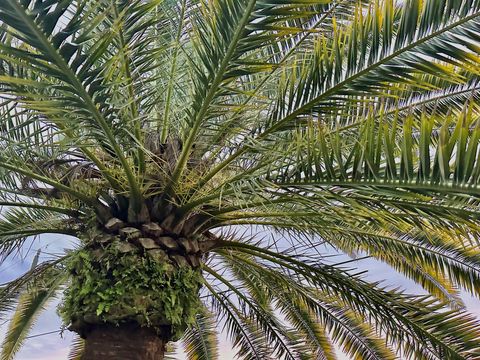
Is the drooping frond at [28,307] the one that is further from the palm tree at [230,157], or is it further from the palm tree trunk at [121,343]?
the palm tree trunk at [121,343]

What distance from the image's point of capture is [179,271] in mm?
4355

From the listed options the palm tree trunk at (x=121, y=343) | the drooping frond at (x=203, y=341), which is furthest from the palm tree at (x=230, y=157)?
the drooping frond at (x=203, y=341)

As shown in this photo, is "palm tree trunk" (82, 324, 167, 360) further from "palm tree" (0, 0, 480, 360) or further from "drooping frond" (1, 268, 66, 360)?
"drooping frond" (1, 268, 66, 360)

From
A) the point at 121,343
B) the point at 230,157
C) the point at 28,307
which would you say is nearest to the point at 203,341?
the point at 28,307

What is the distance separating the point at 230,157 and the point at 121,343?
1.48 metres

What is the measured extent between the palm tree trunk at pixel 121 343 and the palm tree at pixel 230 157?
0.01 meters

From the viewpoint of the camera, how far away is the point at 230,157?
4367mm

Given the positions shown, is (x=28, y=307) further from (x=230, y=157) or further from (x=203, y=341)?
(x=230, y=157)

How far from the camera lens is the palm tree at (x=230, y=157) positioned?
10.7 ft

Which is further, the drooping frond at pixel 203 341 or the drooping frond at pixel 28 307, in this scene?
the drooping frond at pixel 203 341

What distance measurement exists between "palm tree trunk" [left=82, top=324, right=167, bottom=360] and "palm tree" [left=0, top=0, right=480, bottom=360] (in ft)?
0.04

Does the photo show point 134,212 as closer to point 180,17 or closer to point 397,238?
point 180,17

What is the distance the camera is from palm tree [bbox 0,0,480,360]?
10.7 ft

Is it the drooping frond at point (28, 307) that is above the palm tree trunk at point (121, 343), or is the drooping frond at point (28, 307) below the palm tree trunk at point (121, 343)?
above
